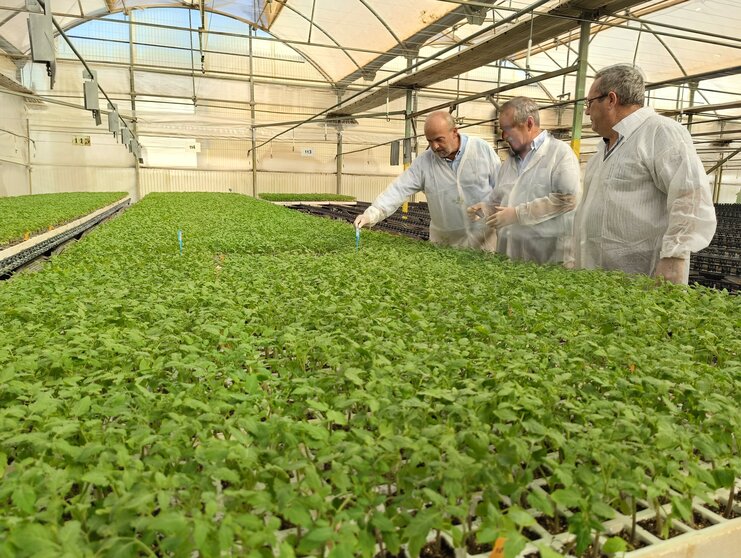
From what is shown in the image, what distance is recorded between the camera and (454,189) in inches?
185

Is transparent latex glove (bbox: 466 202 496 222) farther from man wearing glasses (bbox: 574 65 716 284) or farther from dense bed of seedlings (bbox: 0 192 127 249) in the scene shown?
dense bed of seedlings (bbox: 0 192 127 249)

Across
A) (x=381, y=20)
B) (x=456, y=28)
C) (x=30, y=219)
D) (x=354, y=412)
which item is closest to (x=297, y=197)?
(x=381, y=20)

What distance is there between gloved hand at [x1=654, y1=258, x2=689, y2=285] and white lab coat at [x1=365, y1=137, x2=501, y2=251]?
1.77 meters

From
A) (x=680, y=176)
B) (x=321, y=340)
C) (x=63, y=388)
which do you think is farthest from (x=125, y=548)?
(x=680, y=176)

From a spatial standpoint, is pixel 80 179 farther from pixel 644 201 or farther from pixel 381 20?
pixel 644 201

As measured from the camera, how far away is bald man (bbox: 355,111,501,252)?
14.6ft

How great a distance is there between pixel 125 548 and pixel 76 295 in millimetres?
1983

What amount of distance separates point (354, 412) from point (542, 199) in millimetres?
2710

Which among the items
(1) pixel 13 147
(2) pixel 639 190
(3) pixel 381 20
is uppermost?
(3) pixel 381 20

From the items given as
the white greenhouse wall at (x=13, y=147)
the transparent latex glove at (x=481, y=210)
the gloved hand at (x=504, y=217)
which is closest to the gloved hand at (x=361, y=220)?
the transparent latex glove at (x=481, y=210)

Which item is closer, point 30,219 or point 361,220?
point 361,220

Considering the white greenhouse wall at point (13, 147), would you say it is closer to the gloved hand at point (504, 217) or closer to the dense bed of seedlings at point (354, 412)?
the gloved hand at point (504, 217)

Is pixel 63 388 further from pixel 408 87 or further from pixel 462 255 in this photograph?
pixel 408 87

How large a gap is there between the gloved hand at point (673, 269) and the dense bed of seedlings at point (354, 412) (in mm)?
248
